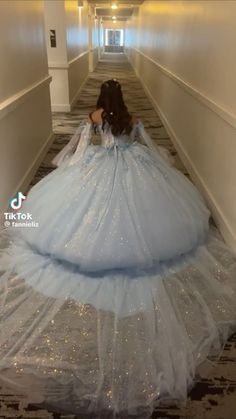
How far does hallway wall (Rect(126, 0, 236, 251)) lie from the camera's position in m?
2.35

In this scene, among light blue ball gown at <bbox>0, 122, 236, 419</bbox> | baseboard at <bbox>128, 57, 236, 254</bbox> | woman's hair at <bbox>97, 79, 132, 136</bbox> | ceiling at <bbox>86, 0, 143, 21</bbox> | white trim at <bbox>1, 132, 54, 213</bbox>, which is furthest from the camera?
ceiling at <bbox>86, 0, 143, 21</bbox>

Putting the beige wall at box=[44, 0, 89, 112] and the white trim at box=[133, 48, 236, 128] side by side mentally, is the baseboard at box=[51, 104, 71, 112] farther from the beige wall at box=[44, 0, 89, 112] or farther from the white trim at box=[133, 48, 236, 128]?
the white trim at box=[133, 48, 236, 128]

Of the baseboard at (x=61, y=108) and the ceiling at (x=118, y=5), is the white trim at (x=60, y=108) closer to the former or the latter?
the baseboard at (x=61, y=108)

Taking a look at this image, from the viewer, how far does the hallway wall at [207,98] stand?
2352mm

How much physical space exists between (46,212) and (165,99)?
4.07 m

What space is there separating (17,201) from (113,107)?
113cm

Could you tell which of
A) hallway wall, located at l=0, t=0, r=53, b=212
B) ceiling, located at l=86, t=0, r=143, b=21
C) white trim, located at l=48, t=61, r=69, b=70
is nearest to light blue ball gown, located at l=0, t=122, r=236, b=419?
hallway wall, located at l=0, t=0, r=53, b=212

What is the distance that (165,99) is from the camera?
5.60 m

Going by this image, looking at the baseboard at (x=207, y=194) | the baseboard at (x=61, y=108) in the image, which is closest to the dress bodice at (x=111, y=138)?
the baseboard at (x=207, y=194)

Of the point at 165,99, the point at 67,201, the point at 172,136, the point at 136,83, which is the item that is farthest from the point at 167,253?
the point at 136,83

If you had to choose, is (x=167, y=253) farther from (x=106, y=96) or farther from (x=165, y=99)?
(x=165, y=99)

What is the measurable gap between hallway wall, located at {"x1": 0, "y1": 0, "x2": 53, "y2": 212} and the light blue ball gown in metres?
0.45

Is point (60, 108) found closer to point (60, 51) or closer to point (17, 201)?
point (60, 51)

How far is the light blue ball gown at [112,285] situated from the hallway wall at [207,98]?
292 mm
